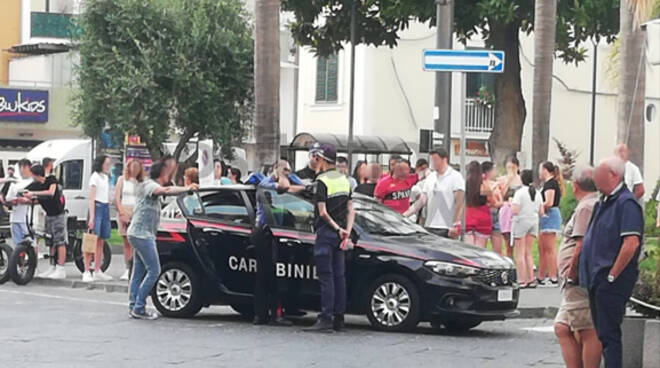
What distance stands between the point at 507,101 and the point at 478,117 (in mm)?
20269

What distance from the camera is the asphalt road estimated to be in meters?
12.0

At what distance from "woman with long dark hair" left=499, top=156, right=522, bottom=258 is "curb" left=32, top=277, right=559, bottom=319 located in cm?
292

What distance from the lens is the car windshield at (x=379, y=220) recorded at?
14.8 meters

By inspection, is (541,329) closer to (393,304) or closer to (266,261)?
(393,304)

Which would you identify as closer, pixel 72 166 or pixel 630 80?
pixel 630 80

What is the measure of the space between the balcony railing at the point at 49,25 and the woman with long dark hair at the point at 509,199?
113 ft

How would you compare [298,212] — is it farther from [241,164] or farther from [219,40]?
[241,164]

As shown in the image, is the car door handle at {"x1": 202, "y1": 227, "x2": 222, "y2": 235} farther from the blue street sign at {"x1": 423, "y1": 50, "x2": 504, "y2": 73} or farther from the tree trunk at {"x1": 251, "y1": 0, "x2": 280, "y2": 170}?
the tree trunk at {"x1": 251, "y1": 0, "x2": 280, "y2": 170}

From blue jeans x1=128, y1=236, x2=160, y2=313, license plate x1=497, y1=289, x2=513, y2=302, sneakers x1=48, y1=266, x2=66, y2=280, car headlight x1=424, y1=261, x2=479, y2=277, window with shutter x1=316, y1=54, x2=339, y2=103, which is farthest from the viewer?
window with shutter x1=316, y1=54, x2=339, y2=103

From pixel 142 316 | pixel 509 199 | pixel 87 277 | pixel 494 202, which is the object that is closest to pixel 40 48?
pixel 87 277

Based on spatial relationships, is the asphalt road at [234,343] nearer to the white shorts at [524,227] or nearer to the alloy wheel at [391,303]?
the alloy wheel at [391,303]

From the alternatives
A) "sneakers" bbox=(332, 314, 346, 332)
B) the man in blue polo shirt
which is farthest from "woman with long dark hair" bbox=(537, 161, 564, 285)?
the man in blue polo shirt

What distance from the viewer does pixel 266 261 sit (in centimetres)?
1473

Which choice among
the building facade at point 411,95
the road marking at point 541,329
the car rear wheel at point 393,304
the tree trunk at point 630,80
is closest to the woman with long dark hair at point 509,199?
the tree trunk at point 630,80
